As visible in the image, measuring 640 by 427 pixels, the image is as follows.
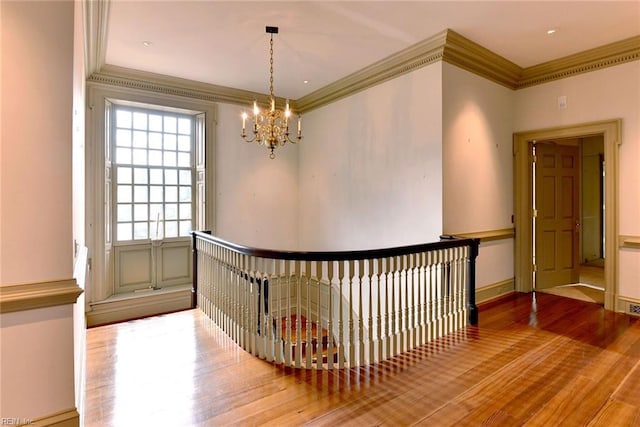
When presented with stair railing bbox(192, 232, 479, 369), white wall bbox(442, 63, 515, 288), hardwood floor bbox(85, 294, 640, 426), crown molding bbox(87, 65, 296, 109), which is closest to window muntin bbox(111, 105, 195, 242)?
crown molding bbox(87, 65, 296, 109)

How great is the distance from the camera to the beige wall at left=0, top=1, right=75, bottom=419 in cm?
158

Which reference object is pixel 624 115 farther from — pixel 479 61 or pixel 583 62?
pixel 479 61

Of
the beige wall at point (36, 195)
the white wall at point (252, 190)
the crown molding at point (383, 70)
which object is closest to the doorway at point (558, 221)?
the crown molding at point (383, 70)

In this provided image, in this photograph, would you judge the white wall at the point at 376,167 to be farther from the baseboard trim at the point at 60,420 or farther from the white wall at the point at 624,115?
the baseboard trim at the point at 60,420

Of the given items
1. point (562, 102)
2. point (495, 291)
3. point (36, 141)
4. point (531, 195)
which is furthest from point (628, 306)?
point (36, 141)

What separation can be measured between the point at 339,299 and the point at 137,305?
11.6 feet

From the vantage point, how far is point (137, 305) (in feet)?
15.2

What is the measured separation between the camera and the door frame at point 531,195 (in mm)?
3863

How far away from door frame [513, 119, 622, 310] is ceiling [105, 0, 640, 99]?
0.92 m

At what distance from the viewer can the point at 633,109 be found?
373 cm

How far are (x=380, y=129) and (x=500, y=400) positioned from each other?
3310 mm

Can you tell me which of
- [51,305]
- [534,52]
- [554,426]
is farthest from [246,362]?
[534,52]

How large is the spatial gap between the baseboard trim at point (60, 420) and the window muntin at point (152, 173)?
3411 millimetres

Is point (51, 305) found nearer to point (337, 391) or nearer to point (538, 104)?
point (337, 391)
